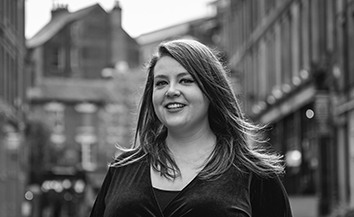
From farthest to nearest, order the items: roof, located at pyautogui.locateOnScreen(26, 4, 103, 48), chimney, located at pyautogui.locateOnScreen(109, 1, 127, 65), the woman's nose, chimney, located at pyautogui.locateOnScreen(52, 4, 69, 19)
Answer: chimney, located at pyautogui.locateOnScreen(52, 4, 69, 19), chimney, located at pyautogui.locateOnScreen(109, 1, 127, 65), roof, located at pyautogui.locateOnScreen(26, 4, 103, 48), the woman's nose

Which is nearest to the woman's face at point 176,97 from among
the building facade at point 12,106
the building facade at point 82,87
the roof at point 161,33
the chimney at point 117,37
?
the building facade at point 12,106

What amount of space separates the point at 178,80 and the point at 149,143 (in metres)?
0.36

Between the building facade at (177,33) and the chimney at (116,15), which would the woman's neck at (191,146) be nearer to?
the building facade at (177,33)

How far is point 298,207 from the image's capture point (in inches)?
1092

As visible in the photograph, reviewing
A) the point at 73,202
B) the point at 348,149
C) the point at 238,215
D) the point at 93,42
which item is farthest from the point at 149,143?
the point at 93,42

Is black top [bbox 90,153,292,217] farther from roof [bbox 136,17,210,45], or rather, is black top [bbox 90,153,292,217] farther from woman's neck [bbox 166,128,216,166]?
roof [bbox 136,17,210,45]

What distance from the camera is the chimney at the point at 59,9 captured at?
266 feet

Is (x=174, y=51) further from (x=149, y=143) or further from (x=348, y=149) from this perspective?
(x=348, y=149)

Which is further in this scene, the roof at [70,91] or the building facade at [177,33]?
the building facade at [177,33]

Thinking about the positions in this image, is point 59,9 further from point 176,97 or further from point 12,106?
point 176,97

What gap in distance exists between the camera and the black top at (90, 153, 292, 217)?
3346 mm

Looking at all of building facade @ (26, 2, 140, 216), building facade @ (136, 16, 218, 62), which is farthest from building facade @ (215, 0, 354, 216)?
building facade @ (136, 16, 218, 62)

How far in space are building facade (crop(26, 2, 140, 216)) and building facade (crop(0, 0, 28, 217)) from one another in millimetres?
15513

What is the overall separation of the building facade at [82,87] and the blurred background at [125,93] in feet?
0.28
